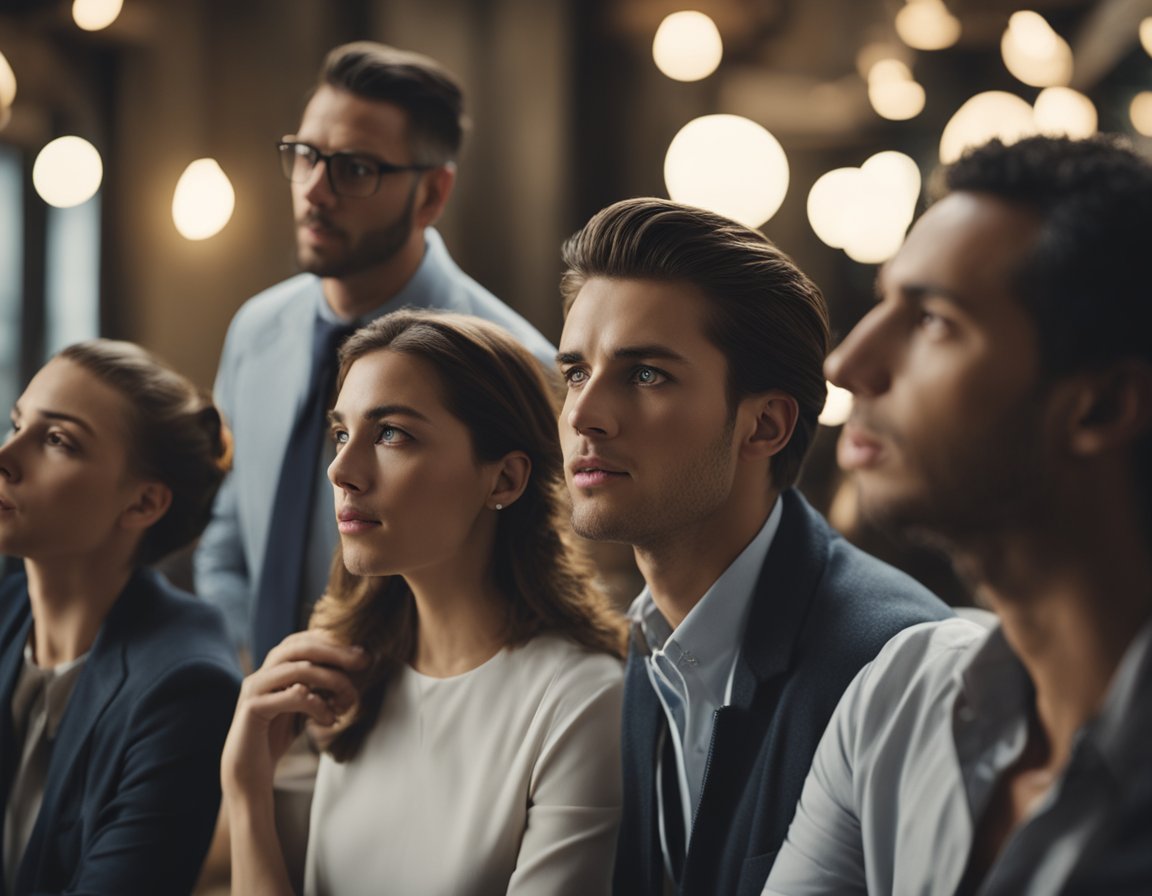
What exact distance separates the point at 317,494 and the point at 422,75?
3.46 ft

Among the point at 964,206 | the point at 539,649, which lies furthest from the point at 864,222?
the point at 964,206

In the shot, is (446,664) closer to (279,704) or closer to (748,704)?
(279,704)

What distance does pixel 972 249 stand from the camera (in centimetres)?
133

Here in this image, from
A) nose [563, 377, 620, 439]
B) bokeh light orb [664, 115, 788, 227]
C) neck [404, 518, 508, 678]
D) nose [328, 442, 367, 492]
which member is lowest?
neck [404, 518, 508, 678]

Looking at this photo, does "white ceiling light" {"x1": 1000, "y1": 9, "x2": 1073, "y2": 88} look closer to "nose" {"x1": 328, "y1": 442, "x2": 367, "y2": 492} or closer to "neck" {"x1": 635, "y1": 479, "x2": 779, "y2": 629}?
"neck" {"x1": 635, "y1": 479, "x2": 779, "y2": 629}

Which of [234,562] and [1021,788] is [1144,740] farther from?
[234,562]

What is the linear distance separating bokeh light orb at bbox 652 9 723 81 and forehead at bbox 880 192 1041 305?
394 centimetres

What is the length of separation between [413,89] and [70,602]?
4.73 ft

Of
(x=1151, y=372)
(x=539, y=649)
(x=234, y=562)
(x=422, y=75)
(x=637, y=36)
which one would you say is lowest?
(x=234, y=562)

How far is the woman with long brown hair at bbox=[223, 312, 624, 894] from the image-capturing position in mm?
1932

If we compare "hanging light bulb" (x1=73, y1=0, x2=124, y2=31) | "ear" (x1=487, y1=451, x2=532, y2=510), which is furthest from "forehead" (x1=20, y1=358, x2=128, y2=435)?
"hanging light bulb" (x1=73, y1=0, x2=124, y2=31)

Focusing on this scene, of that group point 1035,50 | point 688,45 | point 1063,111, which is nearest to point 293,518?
point 688,45

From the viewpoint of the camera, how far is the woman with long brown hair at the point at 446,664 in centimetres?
193

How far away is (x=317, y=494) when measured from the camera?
9.29ft
